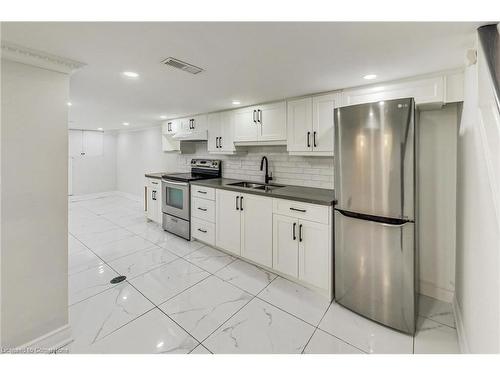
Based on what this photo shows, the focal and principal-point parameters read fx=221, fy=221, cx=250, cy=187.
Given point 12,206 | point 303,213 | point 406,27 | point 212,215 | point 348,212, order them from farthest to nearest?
point 212,215
point 303,213
point 348,212
point 12,206
point 406,27

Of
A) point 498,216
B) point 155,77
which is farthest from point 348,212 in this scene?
point 155,77

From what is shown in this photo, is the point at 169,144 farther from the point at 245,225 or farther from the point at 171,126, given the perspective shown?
the point at 245,225

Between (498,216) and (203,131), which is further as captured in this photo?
(203,131)

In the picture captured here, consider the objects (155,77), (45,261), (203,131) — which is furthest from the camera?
(203,131)

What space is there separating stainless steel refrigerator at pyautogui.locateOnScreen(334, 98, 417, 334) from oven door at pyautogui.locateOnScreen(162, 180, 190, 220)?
2409 mm

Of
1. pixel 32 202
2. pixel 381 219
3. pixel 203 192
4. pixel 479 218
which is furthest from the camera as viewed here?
pixel 203 192

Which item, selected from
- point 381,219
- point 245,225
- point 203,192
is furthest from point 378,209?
point 203,192

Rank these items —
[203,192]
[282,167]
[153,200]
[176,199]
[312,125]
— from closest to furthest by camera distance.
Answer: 1. [312,125]
2. [282,167]
3. [203,192]
4. [176,199]
5. [153,200]

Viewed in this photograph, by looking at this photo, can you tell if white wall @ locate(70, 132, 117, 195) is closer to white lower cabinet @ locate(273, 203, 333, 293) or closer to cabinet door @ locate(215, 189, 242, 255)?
cabinet door @ locate(215, 189, 242, 255)

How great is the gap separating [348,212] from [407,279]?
65cm

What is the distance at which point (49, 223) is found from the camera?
5.22 ft

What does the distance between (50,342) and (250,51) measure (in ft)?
8.22

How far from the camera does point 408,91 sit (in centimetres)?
196

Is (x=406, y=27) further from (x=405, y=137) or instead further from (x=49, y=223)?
(x=49, y=223)
